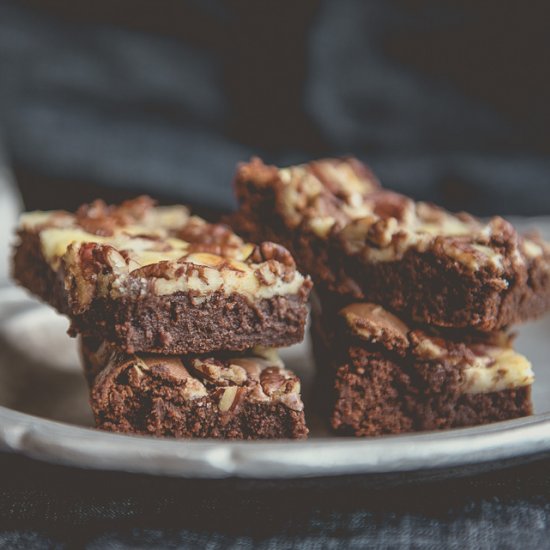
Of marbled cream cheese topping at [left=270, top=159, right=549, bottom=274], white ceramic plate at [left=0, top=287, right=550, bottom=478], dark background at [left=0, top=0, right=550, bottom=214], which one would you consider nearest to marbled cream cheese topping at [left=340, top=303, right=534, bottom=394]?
marbled cream cheese topping at [left=270, top=159, right=549, bottom=274]

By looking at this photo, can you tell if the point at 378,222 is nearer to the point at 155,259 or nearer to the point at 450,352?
the point at 450,352

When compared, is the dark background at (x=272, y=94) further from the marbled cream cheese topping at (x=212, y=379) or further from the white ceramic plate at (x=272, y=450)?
the white ceramic plate at (x=272, y=450)

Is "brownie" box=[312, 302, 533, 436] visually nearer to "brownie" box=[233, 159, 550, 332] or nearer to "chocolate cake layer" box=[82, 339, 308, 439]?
"brownie" box=[233, 159, 550, 332]

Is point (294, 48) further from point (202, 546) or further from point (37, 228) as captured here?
point (202, 546)

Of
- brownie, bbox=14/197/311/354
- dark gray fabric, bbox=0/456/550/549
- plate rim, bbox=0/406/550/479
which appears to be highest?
brownie, bbox=14/197/311/354

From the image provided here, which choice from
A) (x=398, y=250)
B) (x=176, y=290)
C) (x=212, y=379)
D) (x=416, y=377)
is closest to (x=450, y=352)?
(x=416, y=377)

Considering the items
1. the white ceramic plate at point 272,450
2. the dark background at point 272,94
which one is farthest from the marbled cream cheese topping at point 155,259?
the dark background at point 272,94

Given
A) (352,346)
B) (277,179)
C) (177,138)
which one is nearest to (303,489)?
(352,346)
